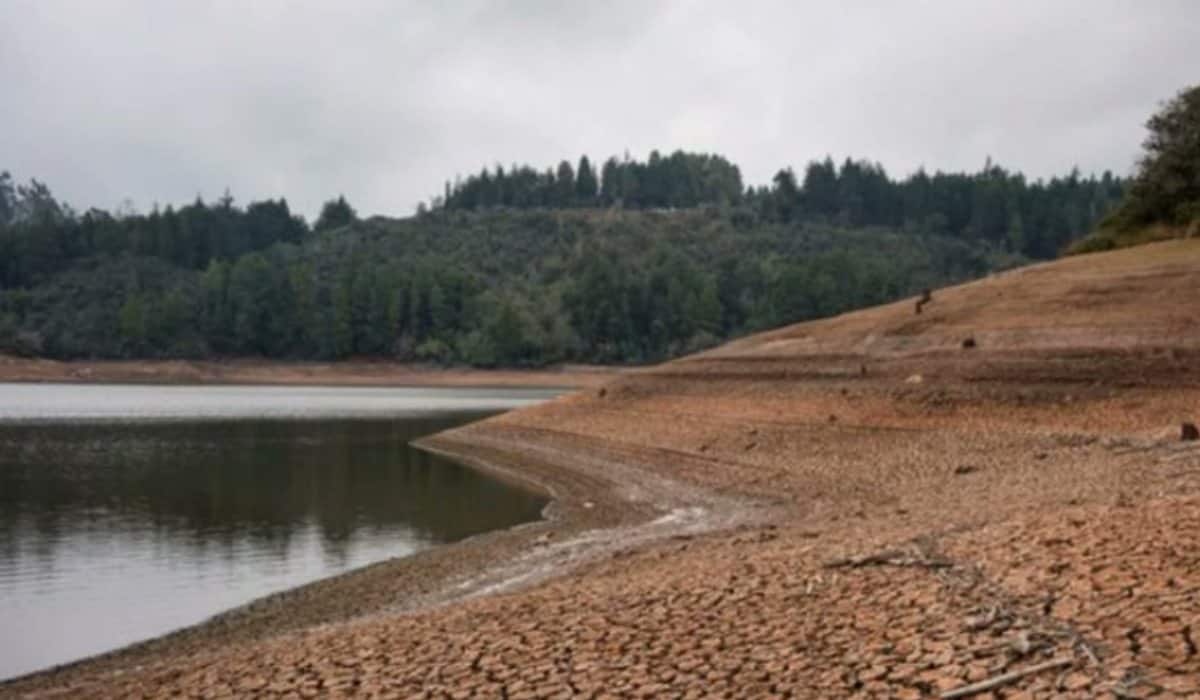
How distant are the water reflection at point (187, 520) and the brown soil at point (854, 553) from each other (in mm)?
1871

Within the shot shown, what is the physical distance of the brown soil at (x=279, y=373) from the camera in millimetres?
136625

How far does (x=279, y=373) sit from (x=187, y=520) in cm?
12308

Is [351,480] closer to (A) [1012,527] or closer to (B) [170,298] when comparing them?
(A) [1012,527]

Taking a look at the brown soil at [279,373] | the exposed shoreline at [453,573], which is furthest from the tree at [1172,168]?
the brown soil at [279,373]

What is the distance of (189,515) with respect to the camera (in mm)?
29422

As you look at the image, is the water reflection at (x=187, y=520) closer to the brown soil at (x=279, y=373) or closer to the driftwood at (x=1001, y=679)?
the driftwood at (x=1001, y=679)

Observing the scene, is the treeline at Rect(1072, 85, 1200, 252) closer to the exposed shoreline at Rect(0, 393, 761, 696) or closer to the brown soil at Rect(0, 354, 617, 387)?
the exposed shoreline at Rect(0, 393, 761, 696)

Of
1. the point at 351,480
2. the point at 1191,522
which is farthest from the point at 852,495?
the point at 351,480

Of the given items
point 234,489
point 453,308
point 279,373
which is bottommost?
point 234,489

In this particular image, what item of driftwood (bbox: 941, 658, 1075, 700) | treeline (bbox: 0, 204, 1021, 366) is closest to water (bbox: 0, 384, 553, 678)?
driftwood (bbox: 941, 658, 1075, 700)

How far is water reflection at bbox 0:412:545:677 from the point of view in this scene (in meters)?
19.0

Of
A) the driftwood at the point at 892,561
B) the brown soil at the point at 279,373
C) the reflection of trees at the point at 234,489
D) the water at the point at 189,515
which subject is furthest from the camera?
the brown soil at the point at 279,373

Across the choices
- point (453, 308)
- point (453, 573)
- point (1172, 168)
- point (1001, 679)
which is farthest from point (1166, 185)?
point (453, 308)

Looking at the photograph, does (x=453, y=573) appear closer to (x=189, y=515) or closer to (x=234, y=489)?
(x=189, y=515)
